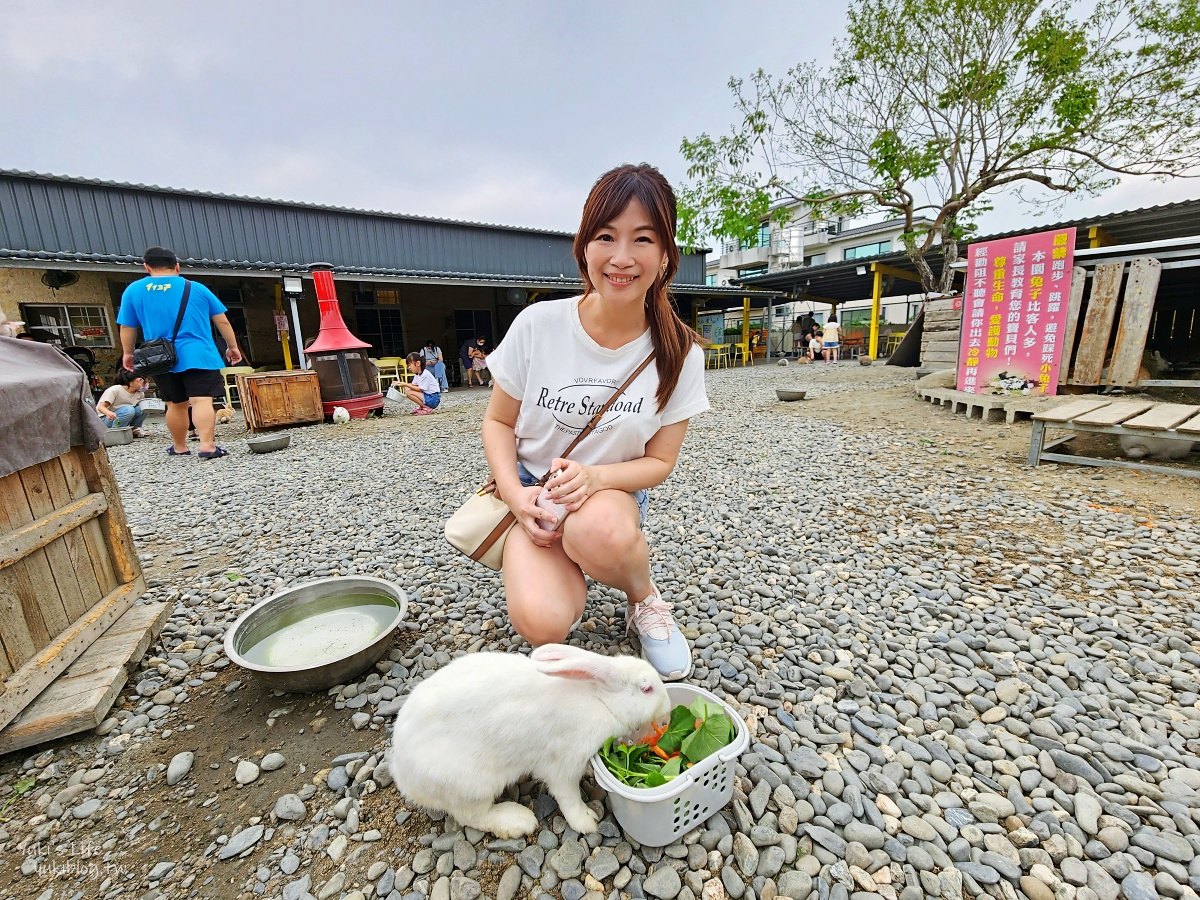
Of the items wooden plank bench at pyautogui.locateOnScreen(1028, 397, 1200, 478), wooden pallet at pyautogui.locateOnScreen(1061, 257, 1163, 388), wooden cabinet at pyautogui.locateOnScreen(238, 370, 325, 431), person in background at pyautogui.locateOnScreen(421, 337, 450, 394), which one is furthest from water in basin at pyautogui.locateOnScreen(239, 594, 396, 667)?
person in background at pyautogui.locateOnScreen(421, 337, 450, 394)

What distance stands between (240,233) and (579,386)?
1342 cm

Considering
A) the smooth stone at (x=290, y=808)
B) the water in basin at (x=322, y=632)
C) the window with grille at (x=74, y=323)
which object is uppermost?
the window with grille at (x=74, y=323)

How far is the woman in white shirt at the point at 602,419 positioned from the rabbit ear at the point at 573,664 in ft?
1.02

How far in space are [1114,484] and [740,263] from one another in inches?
1272

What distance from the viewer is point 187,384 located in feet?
14.7

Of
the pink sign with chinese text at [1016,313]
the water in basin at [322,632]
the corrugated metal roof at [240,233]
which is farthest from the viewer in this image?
the corrugated metal roof at [240,233]

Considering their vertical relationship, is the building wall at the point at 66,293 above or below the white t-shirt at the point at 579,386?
above

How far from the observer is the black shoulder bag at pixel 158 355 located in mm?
4070

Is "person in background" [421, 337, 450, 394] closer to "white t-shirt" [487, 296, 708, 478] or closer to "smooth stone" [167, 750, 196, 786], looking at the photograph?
"white t-shirt" [487, 296, 708, 478]

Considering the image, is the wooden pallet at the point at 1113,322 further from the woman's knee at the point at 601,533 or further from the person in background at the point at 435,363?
the person in background at the point at 435,363

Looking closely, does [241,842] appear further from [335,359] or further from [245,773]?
[335,359]

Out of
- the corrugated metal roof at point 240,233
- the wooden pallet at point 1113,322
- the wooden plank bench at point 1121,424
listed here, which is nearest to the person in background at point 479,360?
the corrugated metal roof at point 240,233

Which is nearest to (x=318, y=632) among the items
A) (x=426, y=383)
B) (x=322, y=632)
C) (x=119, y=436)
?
(x=322, y=632)

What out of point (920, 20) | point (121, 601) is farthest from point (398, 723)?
point (920, 20)
